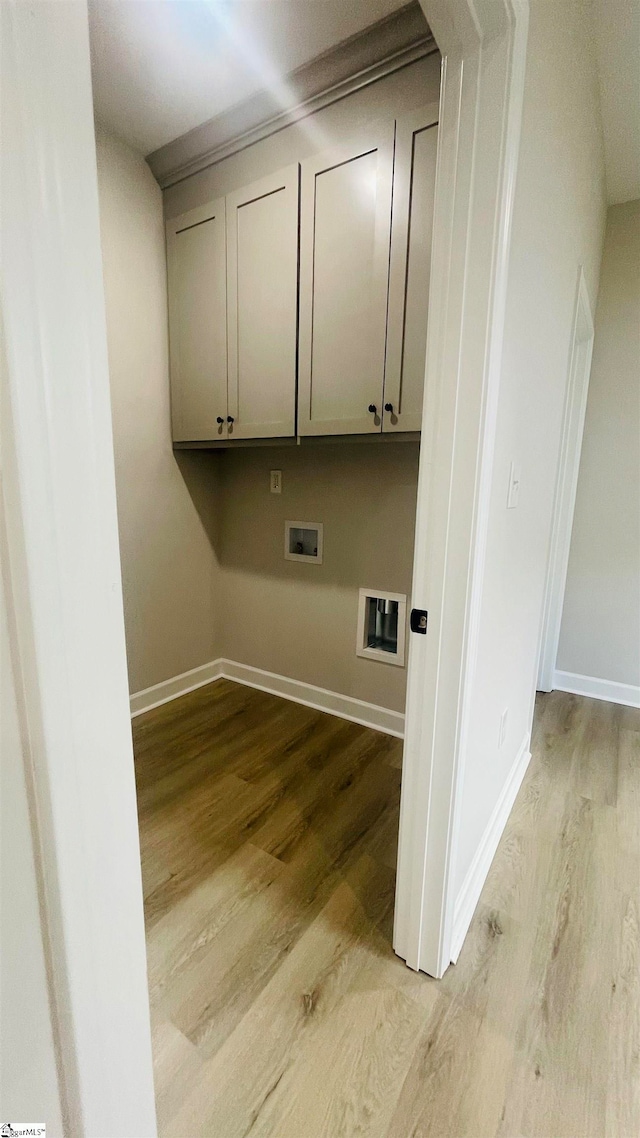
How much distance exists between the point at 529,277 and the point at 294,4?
111 centimetres

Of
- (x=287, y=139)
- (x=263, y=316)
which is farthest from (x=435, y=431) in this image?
(x=287, y=139)

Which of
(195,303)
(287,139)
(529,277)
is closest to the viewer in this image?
(529,277)

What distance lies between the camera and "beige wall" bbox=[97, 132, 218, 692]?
205 centimetres

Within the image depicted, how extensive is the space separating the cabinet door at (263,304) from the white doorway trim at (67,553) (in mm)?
1634

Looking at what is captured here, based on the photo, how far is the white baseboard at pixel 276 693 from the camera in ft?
7.56

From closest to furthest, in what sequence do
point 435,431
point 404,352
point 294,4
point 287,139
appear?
1. point 435,431
2. point 294,4
3. point 404,352
4. point 287,139

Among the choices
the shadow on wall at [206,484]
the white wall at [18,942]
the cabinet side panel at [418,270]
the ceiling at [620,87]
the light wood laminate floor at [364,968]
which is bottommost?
the light wood laminate floor at [364,968]

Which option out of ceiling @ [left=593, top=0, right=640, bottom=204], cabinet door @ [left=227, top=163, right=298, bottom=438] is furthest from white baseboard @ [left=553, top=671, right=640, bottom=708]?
ceiling @ [left=593, top=0, right=640, bottom=204]

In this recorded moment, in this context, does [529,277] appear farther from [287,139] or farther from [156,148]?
[156,148]

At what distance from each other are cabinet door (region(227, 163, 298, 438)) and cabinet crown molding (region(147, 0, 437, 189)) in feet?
0.57

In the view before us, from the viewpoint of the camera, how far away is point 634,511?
247cm

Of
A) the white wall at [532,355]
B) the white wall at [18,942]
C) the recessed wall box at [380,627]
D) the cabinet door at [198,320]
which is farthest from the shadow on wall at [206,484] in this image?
the white wall at [18,942]

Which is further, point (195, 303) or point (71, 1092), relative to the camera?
point (195, 303)

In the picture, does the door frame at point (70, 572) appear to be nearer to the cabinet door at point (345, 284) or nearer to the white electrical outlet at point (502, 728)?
the white electrical outlet at point (502, 728)
